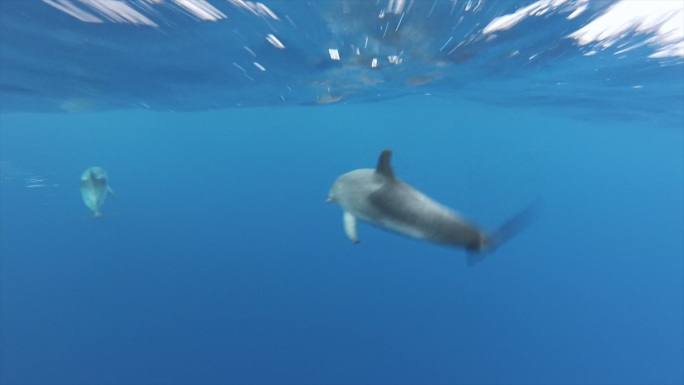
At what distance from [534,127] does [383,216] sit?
37.9m

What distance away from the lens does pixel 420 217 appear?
8.42 ft

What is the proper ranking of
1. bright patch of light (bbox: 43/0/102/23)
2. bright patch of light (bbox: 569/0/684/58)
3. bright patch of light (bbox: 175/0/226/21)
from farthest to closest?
bright patch of light (bbox: 569/0/684/58) → bright patch of light (bbox: 175/0/226/21) → bright patch of light (bbox: 43/0/102/23)

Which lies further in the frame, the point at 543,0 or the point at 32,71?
the point at 32,71

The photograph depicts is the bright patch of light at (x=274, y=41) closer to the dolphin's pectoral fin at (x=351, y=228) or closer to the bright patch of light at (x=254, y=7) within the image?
the bright patch of light at (x=254, y=7)

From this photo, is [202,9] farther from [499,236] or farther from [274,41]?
[499,236]

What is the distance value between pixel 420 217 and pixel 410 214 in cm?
8

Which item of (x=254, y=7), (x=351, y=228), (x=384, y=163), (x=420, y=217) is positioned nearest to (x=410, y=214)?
(x=420, y=217)

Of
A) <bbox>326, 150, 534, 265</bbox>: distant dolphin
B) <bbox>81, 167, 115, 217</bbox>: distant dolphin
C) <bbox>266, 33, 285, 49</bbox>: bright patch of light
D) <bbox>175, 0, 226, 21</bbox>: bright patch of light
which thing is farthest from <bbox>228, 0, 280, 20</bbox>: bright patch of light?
<bbox>326, 150, 534, 265</bbox>: distant dolphin

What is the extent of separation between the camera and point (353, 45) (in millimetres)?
11914

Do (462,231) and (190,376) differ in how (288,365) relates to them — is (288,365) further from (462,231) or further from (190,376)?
(462,231)

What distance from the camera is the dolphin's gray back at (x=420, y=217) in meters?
2.39

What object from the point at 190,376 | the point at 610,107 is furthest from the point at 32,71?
the point at 610,107

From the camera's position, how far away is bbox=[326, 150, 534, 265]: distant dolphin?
94.8 inches

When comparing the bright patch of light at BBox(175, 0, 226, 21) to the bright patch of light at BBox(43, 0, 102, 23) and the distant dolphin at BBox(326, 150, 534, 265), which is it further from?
the distant dolphin at BBox(326, 150, 534, 265)
